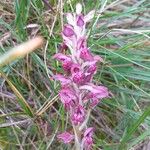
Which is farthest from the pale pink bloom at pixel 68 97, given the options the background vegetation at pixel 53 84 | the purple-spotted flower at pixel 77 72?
the background vegetation at pixel 53 84

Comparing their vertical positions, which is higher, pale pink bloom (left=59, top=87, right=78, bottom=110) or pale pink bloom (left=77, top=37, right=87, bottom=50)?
pale pink bloom (left=77, top=37, right=87, bottom=50)

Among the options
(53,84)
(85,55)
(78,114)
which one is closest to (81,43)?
(85,55)

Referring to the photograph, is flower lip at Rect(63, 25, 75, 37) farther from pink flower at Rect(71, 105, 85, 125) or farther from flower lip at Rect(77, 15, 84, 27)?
pink flower at Rect(71, 105, 85, 125)

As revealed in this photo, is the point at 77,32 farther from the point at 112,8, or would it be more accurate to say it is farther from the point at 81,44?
the point at 112,8

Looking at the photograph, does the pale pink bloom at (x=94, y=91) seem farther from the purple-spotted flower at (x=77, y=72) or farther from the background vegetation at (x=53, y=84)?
the background vegetation at (x=53, y=84)

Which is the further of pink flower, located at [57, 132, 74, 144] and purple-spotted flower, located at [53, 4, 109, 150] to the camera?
pink flower, located at [57, 132, 74, 144]

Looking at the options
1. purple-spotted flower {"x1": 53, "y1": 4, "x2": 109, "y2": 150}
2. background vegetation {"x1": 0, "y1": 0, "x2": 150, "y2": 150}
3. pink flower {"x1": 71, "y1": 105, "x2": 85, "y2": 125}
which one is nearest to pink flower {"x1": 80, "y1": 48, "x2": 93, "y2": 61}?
purple-spotted flower {"x1": 53, "y1": 4, "x2": 109, "y2": 150}

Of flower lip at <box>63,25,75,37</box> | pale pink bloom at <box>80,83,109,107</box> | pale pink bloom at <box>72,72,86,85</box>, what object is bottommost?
pale pink bloom at <box>80,83,109,107</box>

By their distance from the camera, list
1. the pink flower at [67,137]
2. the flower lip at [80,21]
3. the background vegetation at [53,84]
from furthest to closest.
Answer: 1. the background vegetation at [53,84]
2. the pink flower at [67,137]
3. the flower lip at [80,21]

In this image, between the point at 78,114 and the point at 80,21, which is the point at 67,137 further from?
the point at 80,21
